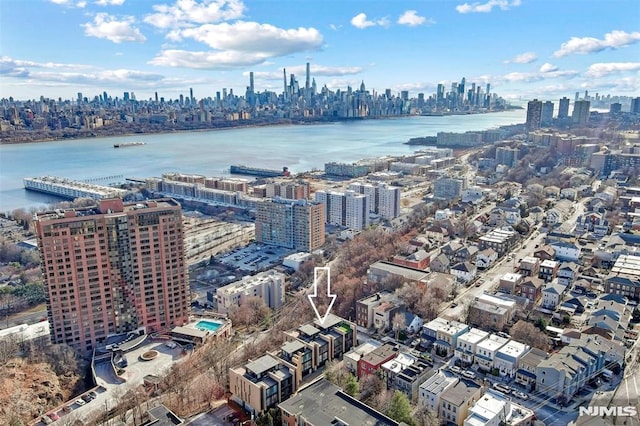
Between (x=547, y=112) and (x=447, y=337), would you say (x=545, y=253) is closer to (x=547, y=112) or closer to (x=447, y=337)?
(x=447, y=337)

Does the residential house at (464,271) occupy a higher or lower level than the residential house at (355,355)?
higher

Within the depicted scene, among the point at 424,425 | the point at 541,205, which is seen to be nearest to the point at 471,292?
the point at 424,425

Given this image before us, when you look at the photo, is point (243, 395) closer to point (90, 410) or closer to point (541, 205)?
point (90, 410)

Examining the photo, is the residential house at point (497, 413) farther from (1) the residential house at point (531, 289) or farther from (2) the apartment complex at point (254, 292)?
(2) the apartment complex at point (254, 292)

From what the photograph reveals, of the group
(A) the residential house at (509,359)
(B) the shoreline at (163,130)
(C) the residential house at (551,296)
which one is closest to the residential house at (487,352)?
(A) the residential house at (509,359)

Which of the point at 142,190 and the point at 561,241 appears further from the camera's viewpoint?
the point at 142,190

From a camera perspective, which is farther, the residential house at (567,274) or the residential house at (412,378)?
the residential house at (567,274)

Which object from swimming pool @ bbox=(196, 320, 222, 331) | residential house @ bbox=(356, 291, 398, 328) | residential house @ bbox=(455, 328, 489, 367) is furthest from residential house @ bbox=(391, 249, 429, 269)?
swimming pool @ bbox=(196, 320, 222, 331)
